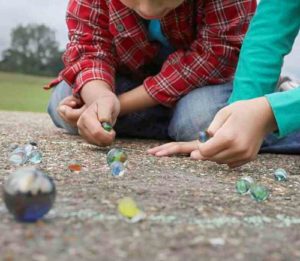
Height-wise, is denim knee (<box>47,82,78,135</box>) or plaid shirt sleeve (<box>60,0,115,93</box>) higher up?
plaid shirt sleeve (<box>60,0,115,93</box>)

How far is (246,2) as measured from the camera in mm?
1766

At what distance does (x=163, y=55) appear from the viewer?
199 cm

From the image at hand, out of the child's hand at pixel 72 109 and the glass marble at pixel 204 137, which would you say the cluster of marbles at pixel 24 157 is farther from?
the child's hand at pixel 72 109

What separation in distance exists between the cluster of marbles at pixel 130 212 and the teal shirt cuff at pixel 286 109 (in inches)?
19.6

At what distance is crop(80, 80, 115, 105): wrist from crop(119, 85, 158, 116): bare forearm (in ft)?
0.25

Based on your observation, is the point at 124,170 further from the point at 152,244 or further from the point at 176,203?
the point at 152,244

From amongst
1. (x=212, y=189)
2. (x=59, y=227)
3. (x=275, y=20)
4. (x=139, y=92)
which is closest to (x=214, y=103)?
(x=139, y=92)

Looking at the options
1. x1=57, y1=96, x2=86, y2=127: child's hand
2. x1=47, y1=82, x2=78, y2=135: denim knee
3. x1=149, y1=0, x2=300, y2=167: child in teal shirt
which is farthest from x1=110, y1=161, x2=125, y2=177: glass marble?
x1=47, y1=82, x2=78, y2=135: denim knee

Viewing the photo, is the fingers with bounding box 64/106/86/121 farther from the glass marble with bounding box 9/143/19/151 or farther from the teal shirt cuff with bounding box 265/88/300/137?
the teal shirt cuff with bounding box 265/88/300/137

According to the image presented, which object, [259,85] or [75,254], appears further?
[259,85]

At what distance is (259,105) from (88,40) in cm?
86

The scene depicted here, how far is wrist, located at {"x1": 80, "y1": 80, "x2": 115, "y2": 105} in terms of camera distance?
1.72 meters

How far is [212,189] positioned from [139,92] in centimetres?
83

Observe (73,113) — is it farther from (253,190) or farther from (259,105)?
Result: (253,190)
